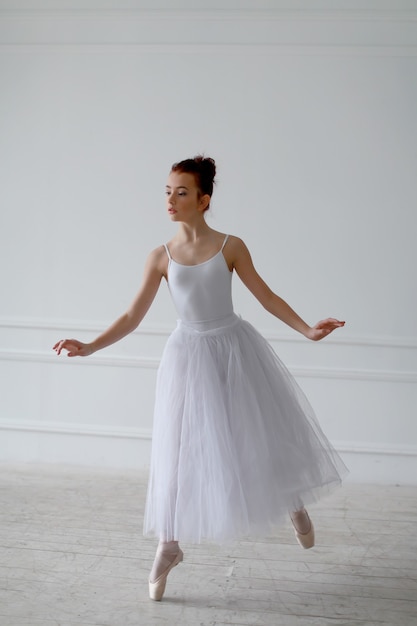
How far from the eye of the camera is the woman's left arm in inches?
94.1

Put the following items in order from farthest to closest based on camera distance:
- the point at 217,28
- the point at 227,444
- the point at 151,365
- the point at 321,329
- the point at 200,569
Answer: the point at 151,365 < the point at 217,28 < the point at 200,569 < the point at 321,329 < the point at 227,444

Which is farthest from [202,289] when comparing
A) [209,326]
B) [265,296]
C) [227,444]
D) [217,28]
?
[217,28]

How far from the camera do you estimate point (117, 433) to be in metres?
3.86

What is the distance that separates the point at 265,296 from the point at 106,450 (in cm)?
177

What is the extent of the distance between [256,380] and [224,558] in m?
0.75

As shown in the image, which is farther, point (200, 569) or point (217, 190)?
point (217, 190)

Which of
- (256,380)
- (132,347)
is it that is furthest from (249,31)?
(256,380)

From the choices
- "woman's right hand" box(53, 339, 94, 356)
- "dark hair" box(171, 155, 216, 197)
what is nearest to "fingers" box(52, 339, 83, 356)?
"woman's right hand" box(53, 339, 94, 356)

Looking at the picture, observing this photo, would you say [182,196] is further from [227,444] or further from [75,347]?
[227,444]

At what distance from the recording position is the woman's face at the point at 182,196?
7.64 feet

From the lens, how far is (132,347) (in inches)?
151

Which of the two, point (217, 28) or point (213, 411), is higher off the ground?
point (217, 28)

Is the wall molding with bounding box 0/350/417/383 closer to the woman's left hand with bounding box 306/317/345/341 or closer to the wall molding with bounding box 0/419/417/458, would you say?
the wall molding with bounding box 0/419/417/458

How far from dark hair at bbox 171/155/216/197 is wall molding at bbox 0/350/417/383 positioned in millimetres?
1557
